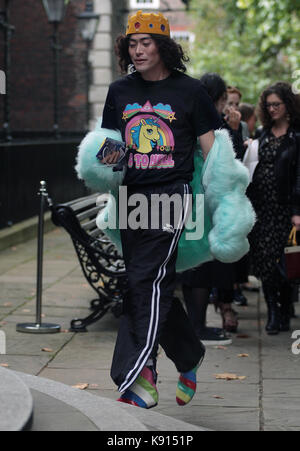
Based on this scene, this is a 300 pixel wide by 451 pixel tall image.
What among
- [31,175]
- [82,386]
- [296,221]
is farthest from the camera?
[31,175]

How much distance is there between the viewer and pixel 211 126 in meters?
4.98

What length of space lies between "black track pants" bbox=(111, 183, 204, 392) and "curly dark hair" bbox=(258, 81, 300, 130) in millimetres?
2655

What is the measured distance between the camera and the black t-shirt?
4875 mm

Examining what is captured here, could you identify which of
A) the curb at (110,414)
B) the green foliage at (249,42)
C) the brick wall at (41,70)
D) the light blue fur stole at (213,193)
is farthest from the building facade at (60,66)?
the curb at (110,414)

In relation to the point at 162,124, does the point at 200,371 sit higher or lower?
lower

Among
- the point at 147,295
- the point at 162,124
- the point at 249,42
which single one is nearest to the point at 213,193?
the point at 162,124

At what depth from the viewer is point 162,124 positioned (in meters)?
4.88

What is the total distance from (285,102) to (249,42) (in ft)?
111

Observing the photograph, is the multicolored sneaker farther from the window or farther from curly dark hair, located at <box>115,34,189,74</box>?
the window

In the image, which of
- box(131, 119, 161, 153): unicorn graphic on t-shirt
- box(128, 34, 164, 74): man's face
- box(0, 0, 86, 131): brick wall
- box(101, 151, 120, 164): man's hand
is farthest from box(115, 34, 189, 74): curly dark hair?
box(0, 0, 86, 131): brick wall

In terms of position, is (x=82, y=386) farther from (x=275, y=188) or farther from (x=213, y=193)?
(x=275, y=188)

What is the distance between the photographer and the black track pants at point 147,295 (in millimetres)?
4707

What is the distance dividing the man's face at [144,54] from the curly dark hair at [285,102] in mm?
2577

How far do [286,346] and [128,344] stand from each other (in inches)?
93.1
